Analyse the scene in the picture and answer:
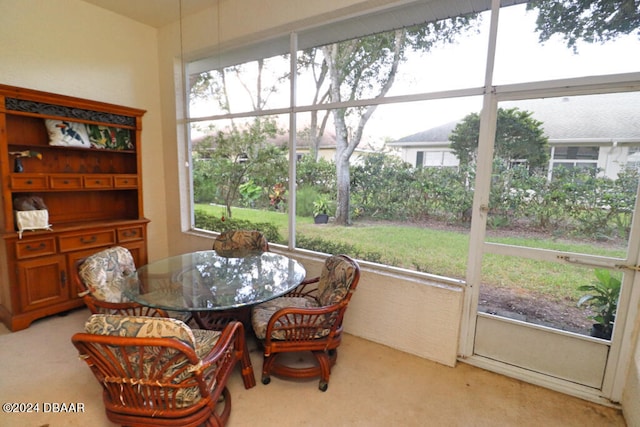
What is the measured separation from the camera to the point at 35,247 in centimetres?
281

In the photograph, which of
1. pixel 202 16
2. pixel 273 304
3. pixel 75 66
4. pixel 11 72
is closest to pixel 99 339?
pixel 273 304

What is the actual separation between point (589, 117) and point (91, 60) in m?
4.67

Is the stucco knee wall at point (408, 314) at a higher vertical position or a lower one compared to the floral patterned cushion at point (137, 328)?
lower

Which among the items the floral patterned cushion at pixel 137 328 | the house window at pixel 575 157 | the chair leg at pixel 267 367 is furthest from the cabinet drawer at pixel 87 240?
the house window at pixel 575 157

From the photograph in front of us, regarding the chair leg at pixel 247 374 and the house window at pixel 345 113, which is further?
the house window at pixel 345 113

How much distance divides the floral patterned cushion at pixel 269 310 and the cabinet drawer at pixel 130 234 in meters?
2.13

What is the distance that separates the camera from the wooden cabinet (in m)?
2.74

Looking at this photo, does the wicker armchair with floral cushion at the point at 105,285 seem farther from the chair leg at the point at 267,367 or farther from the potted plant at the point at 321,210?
the potted plant at the point at 321,210

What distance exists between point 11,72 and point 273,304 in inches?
130

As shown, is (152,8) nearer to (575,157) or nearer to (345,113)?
(345,113)

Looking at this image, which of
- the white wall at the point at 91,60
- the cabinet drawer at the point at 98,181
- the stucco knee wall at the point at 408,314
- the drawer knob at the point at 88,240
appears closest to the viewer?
the stucco knee wall at the point at 408,314

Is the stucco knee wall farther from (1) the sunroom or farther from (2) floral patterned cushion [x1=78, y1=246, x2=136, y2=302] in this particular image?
(2) floral patterned cushion [x1=78, y1=246, x2=136, y2=302]

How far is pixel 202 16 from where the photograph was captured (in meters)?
3.54

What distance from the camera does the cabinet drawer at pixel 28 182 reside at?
2715 millimetres
